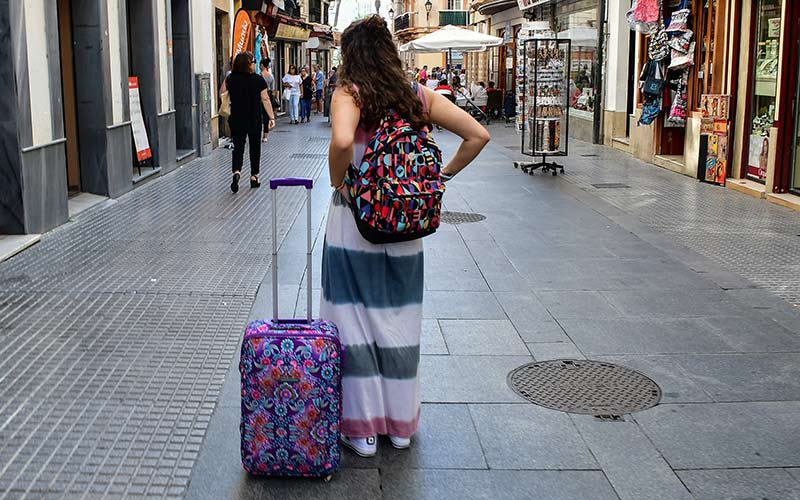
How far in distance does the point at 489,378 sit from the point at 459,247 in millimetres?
3839

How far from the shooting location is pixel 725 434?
4488mm

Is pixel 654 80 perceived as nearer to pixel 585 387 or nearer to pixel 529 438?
pixel 585 387

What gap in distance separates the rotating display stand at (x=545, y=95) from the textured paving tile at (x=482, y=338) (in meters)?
9.12

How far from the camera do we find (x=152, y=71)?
14.5 meters

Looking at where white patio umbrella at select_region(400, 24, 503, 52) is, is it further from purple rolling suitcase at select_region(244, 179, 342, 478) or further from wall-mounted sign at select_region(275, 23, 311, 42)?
purple rolling suitcase at select_region(244, 179, 342, 478)

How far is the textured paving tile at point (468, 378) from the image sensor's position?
4.99m

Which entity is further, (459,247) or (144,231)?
(144,231)

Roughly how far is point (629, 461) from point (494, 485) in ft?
2.15

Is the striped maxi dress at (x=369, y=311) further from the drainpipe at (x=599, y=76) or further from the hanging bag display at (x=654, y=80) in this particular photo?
the drainpipe at (x=599, y=76)

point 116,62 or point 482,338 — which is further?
point 116,62

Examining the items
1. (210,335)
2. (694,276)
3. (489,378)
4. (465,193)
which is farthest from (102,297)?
(465,193)

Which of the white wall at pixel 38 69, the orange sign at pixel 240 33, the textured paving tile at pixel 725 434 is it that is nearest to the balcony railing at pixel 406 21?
the orange sign at pixel 240 33

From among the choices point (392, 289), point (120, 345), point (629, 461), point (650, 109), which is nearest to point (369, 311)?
point (392, 289)

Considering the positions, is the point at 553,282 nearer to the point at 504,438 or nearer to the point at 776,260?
the point at 776,260
